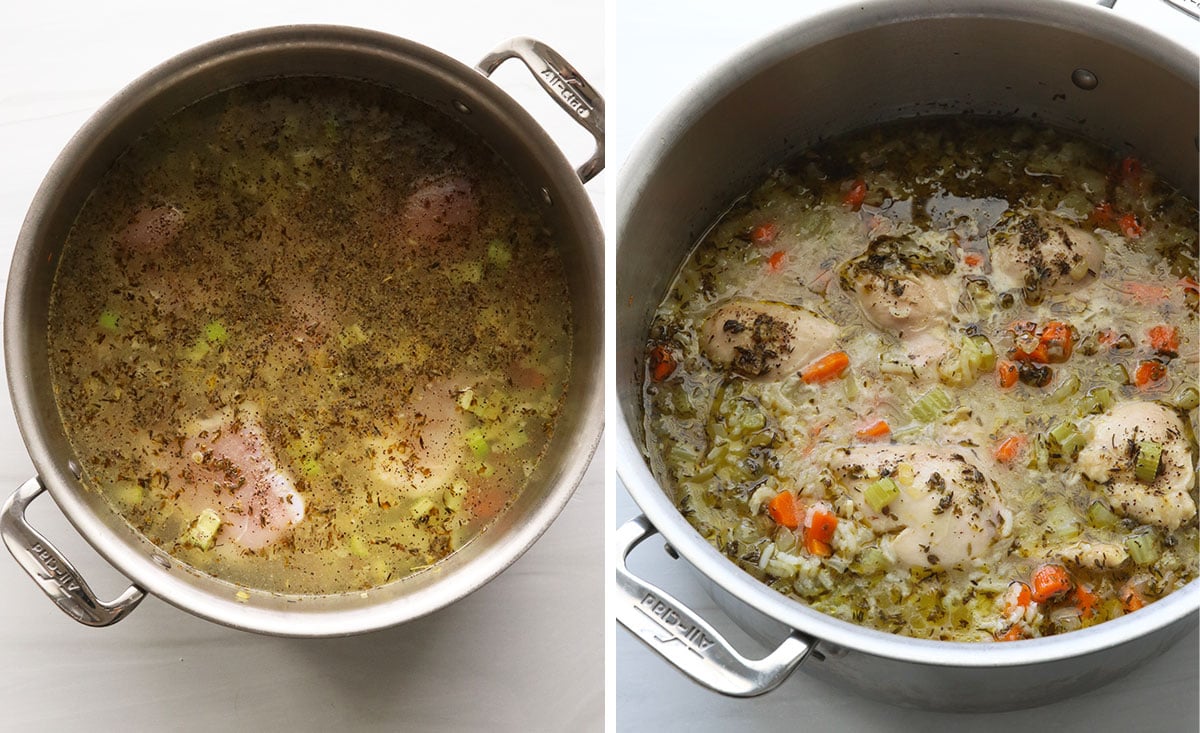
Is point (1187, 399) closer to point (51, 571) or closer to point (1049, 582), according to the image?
point (1049, 582)

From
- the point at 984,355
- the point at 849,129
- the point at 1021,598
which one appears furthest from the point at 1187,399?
the point at 849,129

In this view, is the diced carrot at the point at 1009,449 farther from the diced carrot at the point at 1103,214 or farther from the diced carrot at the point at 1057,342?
the diced carrot at the point at 1103,214

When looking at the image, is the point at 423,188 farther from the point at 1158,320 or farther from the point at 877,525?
the point at 1158,320

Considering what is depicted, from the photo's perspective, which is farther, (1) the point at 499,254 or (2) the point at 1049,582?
(1) the point at 499,254

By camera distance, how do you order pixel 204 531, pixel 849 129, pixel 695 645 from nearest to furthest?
pixel 695 645, pixel 204 531, pixel 849 129

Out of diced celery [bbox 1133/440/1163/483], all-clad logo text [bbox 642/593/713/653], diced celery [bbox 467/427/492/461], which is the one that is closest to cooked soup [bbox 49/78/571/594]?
diced celery [bbox 467/427/492/461]

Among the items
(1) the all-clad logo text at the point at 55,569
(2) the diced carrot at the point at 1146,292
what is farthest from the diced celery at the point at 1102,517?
(1) the all-clad logo text at the point at 55,569
